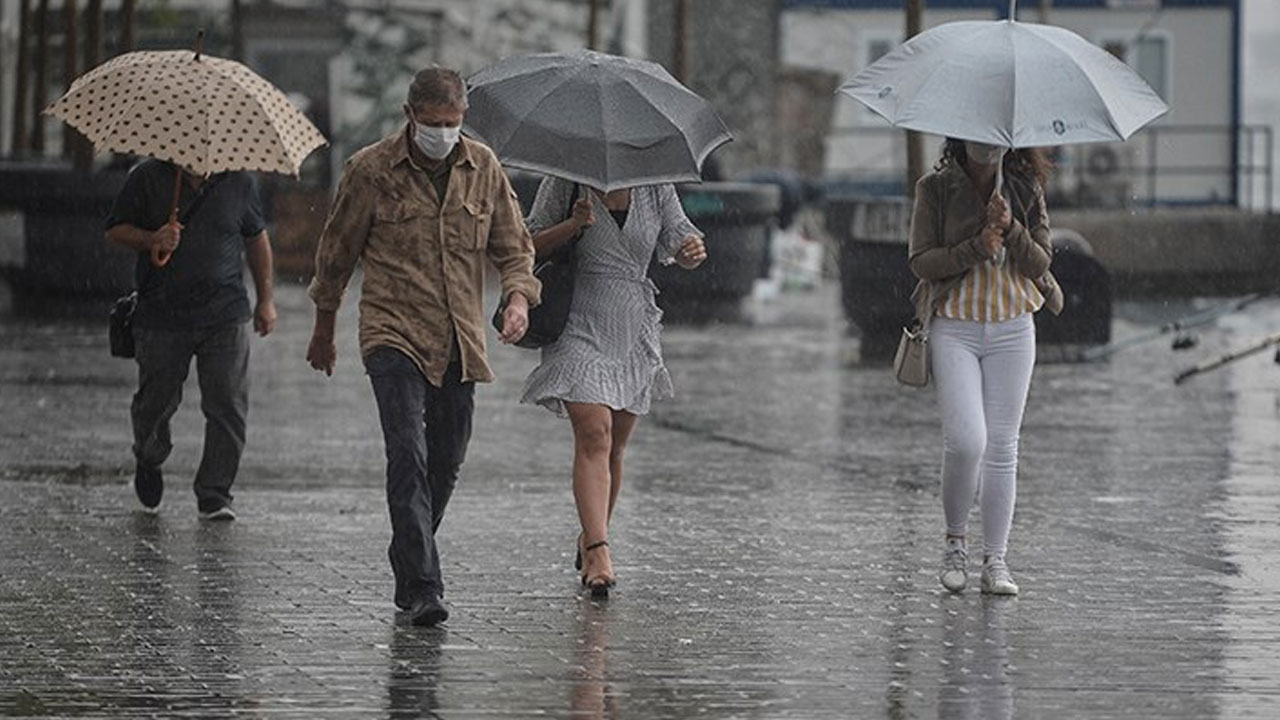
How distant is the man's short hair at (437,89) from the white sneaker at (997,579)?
2.34 meters

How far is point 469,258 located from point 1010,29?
2020 millimetres

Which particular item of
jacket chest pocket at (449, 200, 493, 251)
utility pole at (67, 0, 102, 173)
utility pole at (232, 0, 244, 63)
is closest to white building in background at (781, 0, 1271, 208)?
utility pole at (232, 0, 244, 63)

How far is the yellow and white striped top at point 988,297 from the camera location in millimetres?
10391

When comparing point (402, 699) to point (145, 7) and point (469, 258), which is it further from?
point (145, 7)

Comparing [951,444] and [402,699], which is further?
[951,444]

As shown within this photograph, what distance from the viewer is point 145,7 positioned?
3650 centimetres

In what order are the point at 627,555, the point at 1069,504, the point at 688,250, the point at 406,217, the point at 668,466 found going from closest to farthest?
1. the point at 406,217
2. the point at 688,250
3. the point at 627,555
4. the point at 1069,504
5. the point at 668,466

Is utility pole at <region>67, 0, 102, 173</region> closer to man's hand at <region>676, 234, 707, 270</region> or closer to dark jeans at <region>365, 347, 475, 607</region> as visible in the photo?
man's hand at <region>676, 234, 707, 270</region>

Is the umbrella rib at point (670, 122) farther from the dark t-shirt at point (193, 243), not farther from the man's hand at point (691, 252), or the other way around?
the dark t-shirt at point (193, 243)

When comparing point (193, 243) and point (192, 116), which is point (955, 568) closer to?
point (192, 116)

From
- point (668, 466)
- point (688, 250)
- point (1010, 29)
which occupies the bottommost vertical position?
point (668, 466)

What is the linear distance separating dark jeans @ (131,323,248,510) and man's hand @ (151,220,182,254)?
1.41 ft

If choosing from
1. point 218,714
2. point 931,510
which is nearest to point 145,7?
point 931,510

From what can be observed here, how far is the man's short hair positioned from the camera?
9.49 metres
